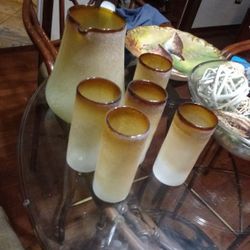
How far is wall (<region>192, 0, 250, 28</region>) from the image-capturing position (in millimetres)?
2881

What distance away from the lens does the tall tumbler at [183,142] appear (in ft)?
1.70

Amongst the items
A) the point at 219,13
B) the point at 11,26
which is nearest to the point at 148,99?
the point at 11,26

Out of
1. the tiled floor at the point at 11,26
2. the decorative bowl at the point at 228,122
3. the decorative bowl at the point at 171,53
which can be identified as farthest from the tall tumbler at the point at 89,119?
the tiled floor at the point at 11,26

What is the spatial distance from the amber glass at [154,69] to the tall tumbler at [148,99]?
→ 0.15 feet

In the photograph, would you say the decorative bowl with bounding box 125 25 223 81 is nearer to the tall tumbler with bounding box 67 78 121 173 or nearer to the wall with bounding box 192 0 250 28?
the tall tumbler with bounding box 67 78 121 173

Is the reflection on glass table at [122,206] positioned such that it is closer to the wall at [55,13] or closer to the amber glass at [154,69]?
the amber glass at [154,69]

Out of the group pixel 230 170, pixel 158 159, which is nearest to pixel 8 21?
pixel 230 170

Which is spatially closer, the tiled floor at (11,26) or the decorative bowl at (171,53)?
the decorative bowl at (171,53)

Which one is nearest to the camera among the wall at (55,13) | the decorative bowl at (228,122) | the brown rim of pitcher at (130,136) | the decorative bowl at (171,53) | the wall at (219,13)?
the brown rim of pitcher at (130,136)

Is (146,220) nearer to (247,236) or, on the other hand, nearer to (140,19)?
(247,236)

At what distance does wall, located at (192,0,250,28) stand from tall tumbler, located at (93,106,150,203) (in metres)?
2.61

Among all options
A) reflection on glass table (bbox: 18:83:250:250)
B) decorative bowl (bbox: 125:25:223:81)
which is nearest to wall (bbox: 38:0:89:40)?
decorative bowl (bbox: 125:25:223:81)

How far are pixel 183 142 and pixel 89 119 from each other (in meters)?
0.16

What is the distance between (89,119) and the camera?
50 centimetres
